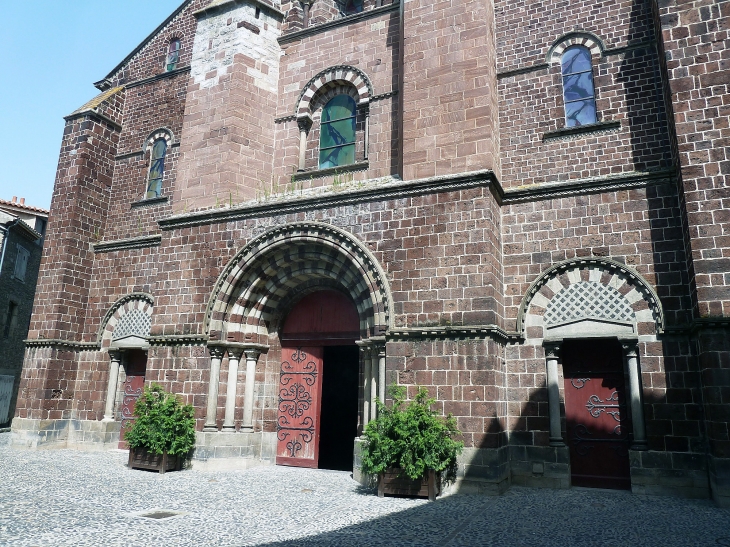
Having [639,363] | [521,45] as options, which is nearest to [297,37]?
[521,45]

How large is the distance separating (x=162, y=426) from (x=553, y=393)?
256 inches

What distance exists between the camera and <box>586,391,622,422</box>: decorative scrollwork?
8312mm

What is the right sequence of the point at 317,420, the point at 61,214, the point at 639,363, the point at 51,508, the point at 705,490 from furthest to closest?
the point at 61,214 < the point at 317,420 < the point at 639,363 < the point at 705,490 < the point at 51,508

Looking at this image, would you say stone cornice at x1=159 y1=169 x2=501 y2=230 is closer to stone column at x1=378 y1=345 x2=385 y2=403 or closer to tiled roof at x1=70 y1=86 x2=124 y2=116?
stone column at x1=378 y1=345 x2=385 y2=403

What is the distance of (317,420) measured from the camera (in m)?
9.98

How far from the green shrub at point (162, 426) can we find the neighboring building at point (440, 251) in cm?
29

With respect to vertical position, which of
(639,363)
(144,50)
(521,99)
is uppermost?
(144,50)

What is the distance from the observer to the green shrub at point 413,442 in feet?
23.7

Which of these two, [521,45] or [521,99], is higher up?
[521,45]

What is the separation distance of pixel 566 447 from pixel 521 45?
7292 mm

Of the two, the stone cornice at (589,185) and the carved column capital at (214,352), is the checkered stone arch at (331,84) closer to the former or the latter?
the stone cornice at (589,185)

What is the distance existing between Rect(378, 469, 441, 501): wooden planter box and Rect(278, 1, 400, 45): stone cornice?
9.09 metres

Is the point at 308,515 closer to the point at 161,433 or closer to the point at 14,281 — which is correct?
the point at 161,433

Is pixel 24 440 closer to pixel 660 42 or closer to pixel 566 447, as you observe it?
pixel 566 447
